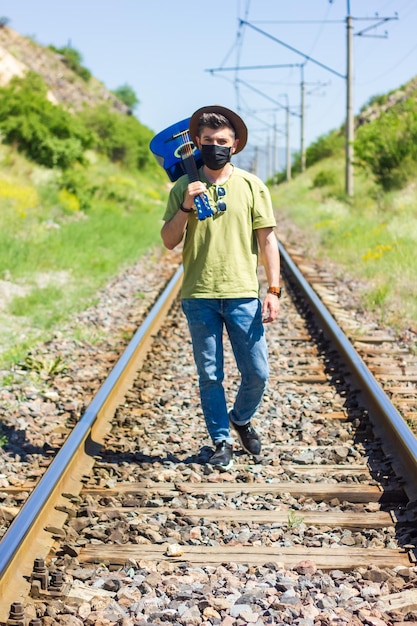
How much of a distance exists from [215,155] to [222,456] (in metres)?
1.70

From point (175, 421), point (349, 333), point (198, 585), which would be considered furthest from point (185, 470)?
point (349, 333)

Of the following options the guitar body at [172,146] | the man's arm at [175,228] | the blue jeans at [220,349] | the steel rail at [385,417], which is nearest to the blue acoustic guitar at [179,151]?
the guitar body at [172,146]

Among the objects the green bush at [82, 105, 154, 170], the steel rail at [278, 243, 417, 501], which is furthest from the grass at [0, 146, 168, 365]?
the green bush at [82, 105, 154, 170]

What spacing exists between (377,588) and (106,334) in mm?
6383

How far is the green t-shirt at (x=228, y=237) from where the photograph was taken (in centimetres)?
514

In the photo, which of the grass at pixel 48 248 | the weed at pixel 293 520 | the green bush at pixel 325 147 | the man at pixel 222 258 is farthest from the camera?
the green bush at pixel 325 147

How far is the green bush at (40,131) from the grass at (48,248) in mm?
741

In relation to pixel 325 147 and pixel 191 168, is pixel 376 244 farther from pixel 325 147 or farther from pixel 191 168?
pixel 325 147

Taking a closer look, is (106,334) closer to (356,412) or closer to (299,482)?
(356,412)

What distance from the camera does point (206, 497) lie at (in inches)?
196

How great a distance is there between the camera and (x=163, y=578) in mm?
3963

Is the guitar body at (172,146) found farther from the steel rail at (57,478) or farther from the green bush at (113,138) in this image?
the green bush at (113,138)

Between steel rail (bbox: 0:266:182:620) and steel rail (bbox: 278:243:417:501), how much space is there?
5.73 feet

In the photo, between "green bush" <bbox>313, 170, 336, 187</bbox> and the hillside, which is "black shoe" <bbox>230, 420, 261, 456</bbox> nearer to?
"green bush" <bbox>313, 170, 336, 187</bbox>
